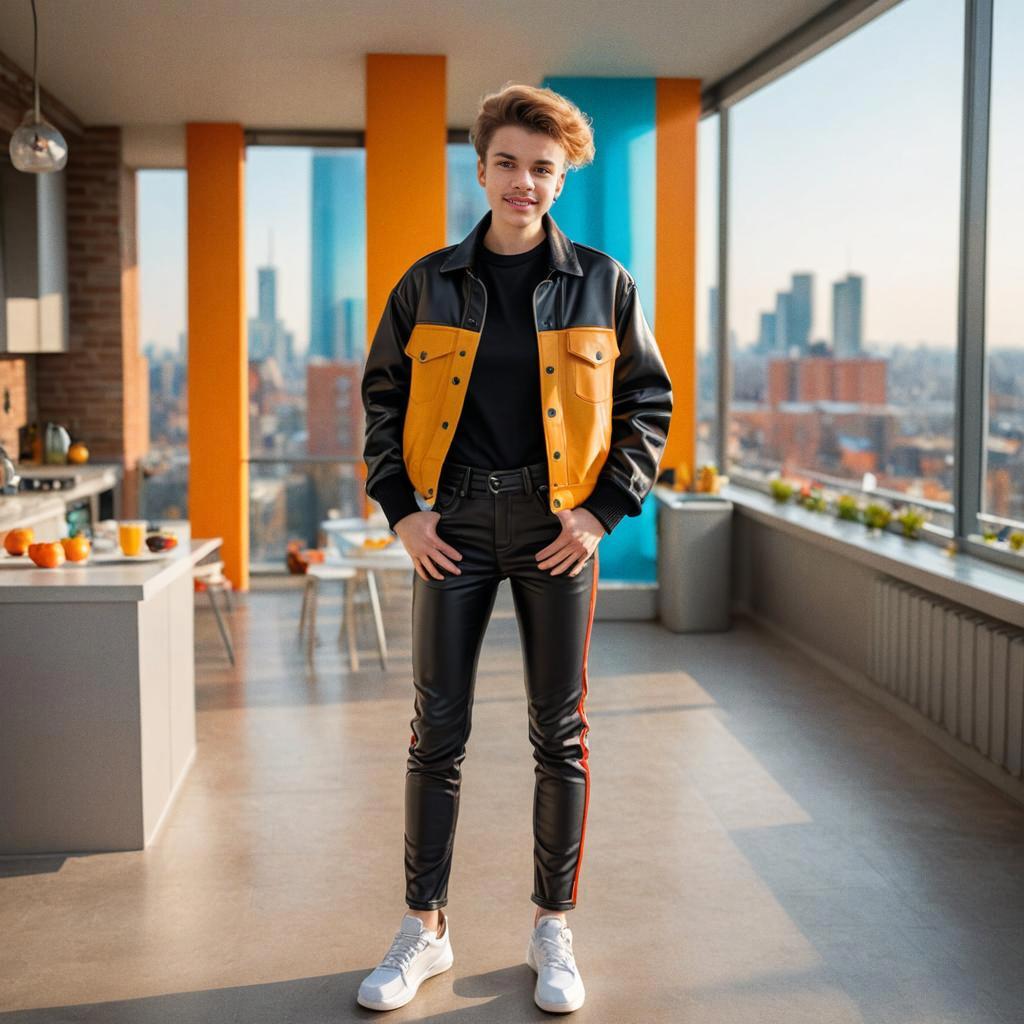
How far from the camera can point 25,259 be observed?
22.6 feet

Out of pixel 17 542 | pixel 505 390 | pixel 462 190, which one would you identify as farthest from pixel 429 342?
pixel 462 190

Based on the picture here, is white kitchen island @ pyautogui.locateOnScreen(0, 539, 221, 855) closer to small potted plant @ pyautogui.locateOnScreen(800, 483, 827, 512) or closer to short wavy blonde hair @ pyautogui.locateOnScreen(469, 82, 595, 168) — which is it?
short wavy blonde hair @ pyautogui.locateOnScreen(469, 82, 595, 168)

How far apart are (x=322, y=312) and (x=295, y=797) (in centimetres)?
526

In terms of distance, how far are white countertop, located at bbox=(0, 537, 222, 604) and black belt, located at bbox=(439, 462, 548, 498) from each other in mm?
1219

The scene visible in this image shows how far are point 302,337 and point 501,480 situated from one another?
647 centimetres

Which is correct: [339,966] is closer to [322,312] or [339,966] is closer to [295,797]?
[295,797]

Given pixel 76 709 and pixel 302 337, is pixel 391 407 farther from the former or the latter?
pixel 302 337

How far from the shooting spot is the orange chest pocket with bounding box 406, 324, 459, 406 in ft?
7.66

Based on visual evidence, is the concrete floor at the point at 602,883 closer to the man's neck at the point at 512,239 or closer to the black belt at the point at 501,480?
the black belt at the point at 501,480

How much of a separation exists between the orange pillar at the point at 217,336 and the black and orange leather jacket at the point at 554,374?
5897mm

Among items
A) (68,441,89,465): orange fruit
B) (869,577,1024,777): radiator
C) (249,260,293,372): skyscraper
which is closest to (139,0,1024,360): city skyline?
(869,577,1024,777): radiator

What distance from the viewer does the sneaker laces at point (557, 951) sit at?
8.25 feet

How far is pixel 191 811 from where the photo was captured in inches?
145

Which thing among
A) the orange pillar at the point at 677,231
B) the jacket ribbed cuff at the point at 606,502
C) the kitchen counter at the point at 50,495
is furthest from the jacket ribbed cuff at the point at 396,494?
the orange pillar at the point at 677,231
